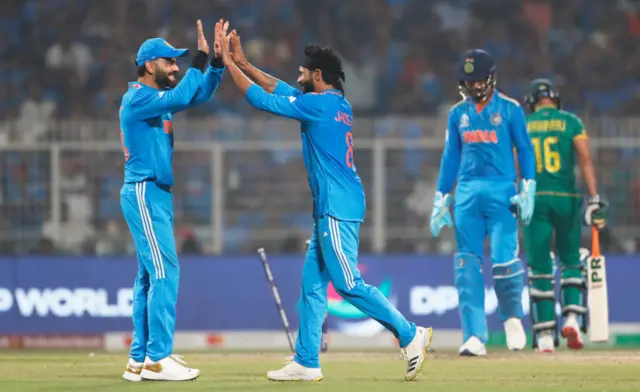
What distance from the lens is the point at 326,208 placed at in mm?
8656

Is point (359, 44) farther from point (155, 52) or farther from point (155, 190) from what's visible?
point (155, 190)

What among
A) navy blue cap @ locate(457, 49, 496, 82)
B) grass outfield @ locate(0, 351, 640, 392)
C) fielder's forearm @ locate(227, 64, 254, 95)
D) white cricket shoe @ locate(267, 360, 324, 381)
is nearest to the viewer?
grass outfield @ locate(0, 351, 640, 392)

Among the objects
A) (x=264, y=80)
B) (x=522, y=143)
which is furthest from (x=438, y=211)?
(x=264, y=80)

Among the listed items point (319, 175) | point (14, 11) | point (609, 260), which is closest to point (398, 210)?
point (609, 260)

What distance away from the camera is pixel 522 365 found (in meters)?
10.3

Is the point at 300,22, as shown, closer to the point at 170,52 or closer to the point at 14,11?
the point at 14,11

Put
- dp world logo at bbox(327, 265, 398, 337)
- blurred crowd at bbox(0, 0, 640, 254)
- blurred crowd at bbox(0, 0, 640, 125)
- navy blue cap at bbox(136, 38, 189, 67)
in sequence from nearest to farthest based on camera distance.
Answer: navy blue cap at bbox(136, 38, 189, 67) < dp world logo at bbox(327, 265, 398, 337) < blurred crowd at bbox(0, 0, 640, 254) < blurred crowd at bbox(0, 0, 640, 125)

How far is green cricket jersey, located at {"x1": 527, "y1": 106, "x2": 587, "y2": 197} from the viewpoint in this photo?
1205 centimetres

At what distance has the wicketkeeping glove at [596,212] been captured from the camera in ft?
39.4

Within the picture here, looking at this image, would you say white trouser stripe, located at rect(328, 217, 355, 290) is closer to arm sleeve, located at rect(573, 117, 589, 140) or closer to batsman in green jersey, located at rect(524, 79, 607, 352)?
batsman in green jersey, located at rect(524, 79, 607, 352)

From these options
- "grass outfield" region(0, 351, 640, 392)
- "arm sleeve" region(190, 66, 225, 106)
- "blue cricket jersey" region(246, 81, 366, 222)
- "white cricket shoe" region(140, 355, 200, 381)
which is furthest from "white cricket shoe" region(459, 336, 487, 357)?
"arm sleeve" region(190, 66, 225, 106)

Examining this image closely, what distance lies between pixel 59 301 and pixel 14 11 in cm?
700

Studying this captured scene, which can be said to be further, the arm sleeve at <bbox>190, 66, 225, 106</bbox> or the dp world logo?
the dp world logo

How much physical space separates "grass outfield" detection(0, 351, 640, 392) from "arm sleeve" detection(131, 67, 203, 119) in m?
1.74
